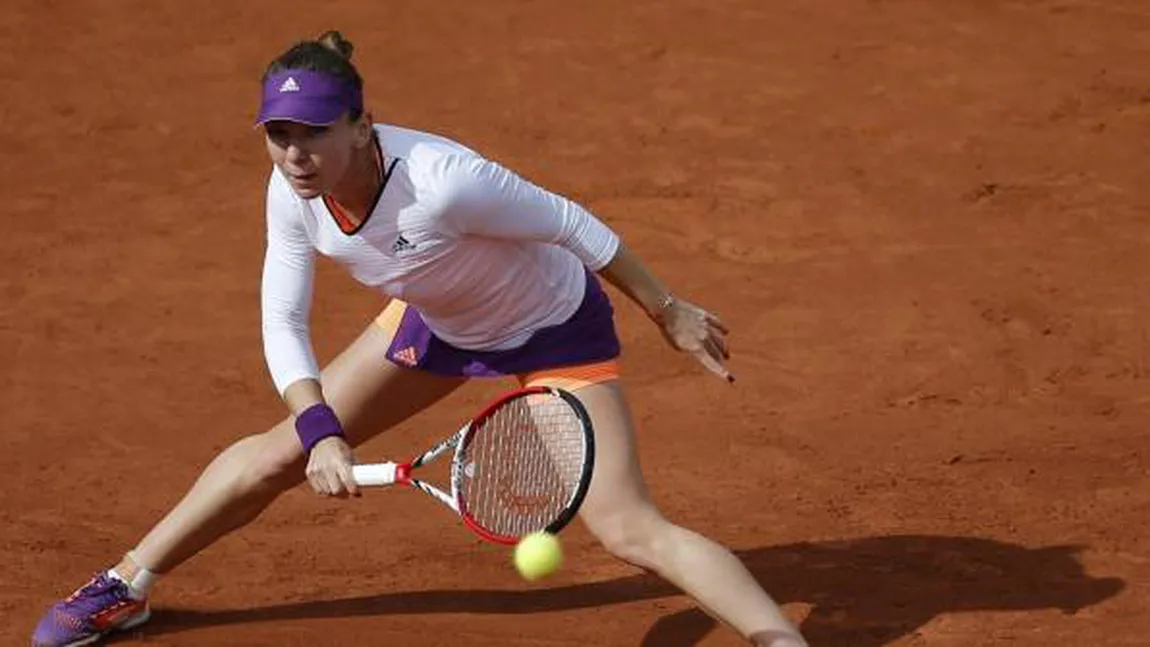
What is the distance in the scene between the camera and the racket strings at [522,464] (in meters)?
5.09

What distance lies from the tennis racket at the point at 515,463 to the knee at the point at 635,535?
0.19 meters

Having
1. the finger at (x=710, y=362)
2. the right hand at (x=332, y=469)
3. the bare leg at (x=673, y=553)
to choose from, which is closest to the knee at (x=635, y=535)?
the bare leg at (x=673, y=553)

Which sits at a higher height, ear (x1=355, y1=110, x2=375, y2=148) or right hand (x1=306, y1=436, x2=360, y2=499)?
ear (x1=355, y1=110, x2=375, y2=148)

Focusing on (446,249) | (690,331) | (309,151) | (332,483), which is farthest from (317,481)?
(690,331)

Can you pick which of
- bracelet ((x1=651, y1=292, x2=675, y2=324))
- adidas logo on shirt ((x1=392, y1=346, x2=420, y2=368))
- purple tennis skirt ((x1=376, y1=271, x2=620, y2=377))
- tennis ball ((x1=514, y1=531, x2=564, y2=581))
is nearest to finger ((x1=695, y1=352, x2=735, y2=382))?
bracelet ((x1=651, y1=292, x2=675, y2=324))

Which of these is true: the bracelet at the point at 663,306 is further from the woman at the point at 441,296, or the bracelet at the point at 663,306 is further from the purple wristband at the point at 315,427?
the purple wristband at the point at 315,427

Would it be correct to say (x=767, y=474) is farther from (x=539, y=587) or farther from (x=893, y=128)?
(x=893, y=128)

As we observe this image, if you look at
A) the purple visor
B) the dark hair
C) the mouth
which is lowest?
the mouth

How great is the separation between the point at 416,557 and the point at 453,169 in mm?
1860

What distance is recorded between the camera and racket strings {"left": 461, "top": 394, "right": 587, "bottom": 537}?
5086 millimetres

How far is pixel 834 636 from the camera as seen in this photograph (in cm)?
597

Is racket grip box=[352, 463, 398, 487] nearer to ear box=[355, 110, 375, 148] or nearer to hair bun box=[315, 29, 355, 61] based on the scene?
ear box=[355, 110, 375, 148]

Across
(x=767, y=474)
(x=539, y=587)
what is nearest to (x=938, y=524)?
(x=767, y=474)

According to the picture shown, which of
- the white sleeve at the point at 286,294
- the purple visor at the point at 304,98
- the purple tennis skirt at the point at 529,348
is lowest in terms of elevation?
the purple tennis skirt at the point at 529,348
